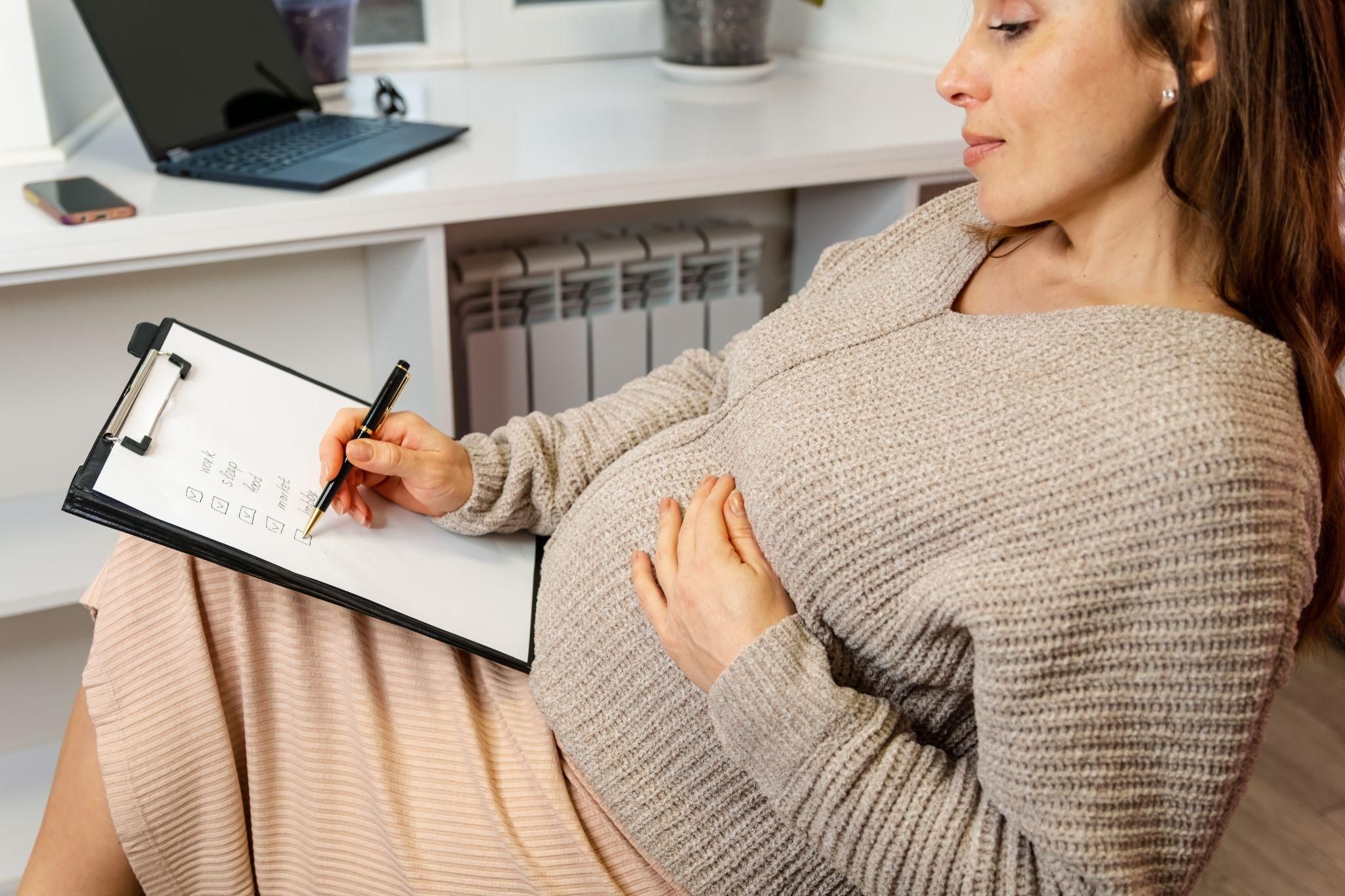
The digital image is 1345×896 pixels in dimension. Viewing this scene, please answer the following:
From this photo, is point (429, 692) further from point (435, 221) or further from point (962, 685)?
point (435, 221)

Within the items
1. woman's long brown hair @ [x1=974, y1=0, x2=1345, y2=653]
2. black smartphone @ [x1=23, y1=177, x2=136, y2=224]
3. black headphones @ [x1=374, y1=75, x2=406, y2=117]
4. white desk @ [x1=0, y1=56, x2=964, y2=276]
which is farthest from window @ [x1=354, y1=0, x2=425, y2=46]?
woman's long brown hair @ [x1=974, y1=0, x2=1345, y2=653]

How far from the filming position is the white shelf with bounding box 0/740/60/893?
1377mm

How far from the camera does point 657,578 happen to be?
91 centimetres

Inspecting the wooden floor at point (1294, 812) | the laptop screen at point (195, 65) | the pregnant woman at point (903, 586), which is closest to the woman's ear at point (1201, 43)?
the pregnant woman at point (903, 586)

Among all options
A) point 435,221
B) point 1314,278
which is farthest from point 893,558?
point 435,221

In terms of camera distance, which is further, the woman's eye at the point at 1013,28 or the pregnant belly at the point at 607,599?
the pregnant belly at the point at 607,599

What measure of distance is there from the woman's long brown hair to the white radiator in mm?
1082

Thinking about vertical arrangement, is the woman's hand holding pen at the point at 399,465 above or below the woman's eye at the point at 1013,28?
below

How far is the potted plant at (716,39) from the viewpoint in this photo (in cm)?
188

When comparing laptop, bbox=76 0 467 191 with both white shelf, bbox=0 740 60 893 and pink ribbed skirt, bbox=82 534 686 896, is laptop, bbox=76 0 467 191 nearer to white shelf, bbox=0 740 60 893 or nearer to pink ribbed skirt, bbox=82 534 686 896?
pink ribbed skirt, bbox=82 534 686 896

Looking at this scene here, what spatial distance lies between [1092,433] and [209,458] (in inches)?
23.9

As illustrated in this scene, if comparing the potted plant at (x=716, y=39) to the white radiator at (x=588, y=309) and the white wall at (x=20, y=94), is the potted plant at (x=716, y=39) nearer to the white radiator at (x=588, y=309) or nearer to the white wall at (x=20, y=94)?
the white radiator at (x=588, y=309)

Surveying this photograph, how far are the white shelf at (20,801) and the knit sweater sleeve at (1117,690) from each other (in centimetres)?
103

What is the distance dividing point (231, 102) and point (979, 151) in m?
0.97
